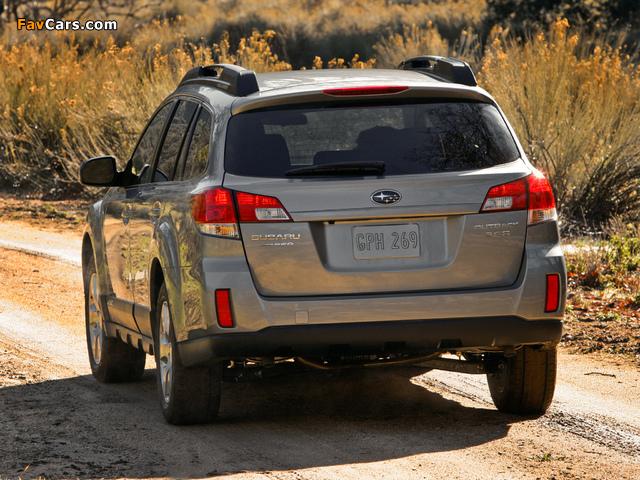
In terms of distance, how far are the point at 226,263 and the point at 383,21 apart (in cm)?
3743

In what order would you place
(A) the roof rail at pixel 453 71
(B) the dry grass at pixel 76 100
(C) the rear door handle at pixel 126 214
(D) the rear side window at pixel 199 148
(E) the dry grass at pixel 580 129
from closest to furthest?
1. (D) the rear side window at pixel 199 148
2. (A) the roof rail at pixel 453 71
3. (C) the rear door handle at pixel 126 214
4. (E) the dry grass at pixel 580 129
5. (B) the dry grass at pixel 76 100

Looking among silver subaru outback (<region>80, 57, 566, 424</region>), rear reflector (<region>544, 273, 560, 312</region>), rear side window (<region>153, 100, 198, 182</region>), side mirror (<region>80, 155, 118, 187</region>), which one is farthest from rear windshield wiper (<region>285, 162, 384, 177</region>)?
side mirror (<region>80, 155, 118, 187</region>)

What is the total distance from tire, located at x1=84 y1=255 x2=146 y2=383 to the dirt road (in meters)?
0.10

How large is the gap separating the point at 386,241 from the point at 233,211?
755 millimetres

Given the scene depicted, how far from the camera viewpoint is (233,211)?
4.91 m

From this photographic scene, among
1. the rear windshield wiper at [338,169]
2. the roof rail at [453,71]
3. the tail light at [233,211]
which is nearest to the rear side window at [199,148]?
the tail light at [233,211]

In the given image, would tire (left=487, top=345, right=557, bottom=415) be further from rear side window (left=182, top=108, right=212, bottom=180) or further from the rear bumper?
rear side window (left=182, top=108, right=212, bottom=180)

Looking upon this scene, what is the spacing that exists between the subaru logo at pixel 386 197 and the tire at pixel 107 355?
2.78 m

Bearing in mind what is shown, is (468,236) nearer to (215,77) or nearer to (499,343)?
(499,343)

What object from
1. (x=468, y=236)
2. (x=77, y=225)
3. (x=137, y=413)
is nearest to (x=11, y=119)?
(x=77, y=225)

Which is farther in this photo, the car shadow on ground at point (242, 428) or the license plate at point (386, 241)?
the license plate at point (386, 241)

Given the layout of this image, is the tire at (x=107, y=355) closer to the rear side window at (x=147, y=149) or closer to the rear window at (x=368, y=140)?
the rear side window at (x=147, y=149)

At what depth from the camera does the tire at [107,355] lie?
6.93 m

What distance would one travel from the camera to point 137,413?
19.6 ft
